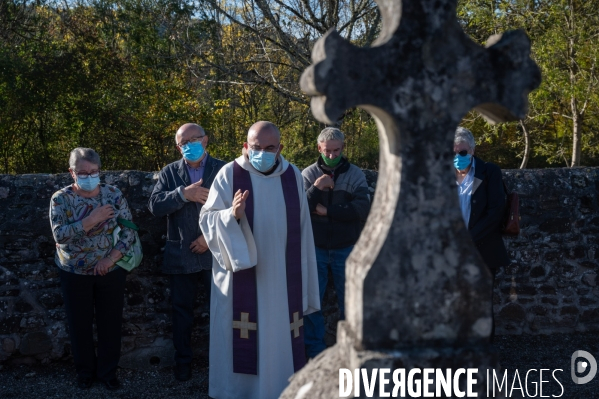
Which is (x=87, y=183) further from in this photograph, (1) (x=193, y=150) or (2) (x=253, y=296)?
(2) (x=253, y=296)

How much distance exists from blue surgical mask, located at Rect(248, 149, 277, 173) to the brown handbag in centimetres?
164

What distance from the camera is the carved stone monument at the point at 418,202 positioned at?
7.73ft

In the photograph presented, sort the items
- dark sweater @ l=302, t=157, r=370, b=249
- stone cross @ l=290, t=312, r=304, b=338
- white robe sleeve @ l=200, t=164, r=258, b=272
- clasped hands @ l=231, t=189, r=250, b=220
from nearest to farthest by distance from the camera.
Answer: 1. clasped hands @ l=231, t=189, r=250, b=220
2. white robe sleeve @ l=200, t=164, r=258, b=272
3. stone cross @ l=290, t=312, r=304, b=338
4. dark sweater @ l=302, t=157, r=370, b=249

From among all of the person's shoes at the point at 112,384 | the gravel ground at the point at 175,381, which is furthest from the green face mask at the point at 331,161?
the person's shoes at the point at 112,384

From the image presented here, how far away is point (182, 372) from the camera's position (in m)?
5.36

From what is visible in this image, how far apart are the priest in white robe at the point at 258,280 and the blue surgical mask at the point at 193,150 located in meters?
0.62

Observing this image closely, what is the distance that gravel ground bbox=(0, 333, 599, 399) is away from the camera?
199 inches

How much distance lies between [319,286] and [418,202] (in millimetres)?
3199

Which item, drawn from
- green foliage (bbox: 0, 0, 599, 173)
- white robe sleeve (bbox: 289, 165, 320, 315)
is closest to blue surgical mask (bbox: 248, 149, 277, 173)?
white robe sleeve (bbox: 289, 165, 320, 315)

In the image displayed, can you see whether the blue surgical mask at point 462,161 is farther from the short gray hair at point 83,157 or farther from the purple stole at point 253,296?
the short gray hair at point 83,157

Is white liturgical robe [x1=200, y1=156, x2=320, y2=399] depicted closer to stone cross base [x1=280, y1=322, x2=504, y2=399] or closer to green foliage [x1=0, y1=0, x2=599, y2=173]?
stone cross base [x1=280, y1=322, x2=504, y2=399]

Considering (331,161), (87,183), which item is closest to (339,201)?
(331,161)

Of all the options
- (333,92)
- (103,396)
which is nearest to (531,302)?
(103,396)

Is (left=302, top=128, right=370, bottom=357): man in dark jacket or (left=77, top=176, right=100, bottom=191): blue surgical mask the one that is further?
(left=302, top=128, right=370, bottom=357): man in dark jacket
